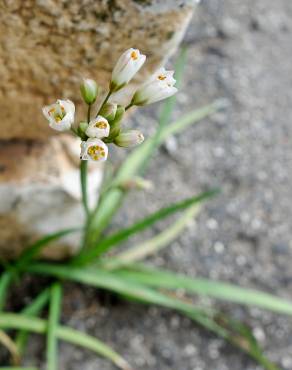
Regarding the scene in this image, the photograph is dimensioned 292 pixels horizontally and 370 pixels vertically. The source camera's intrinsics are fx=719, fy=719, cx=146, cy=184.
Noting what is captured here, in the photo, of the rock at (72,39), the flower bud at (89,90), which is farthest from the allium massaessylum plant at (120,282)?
the flower bud at (89,90)

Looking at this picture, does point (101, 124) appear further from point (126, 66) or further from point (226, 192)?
point (226, 192)

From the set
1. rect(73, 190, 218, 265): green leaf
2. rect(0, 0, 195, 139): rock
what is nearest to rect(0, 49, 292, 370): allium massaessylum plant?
rect(73, 190, 218, 265): green leaf

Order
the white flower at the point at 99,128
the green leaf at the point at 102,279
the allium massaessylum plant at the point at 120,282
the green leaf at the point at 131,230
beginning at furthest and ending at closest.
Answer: the green leaf at the point at 102,279
the allium massaessylum plant at the point at 120,282
the green leaf at the point at 131,230
the white flower at the point at 99,128

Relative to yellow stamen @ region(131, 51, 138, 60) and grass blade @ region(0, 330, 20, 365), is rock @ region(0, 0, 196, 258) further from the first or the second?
grass blade @ region(0, 330, 20, 365)

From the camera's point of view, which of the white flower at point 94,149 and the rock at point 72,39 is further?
the rock at point 72,39

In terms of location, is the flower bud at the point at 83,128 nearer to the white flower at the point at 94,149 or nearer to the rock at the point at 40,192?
the white flower at the point at 94,149

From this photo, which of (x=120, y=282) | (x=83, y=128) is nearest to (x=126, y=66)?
(x=83, y=128)

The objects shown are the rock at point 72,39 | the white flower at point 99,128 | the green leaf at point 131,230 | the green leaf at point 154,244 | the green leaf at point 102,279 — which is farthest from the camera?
the green leaf at point 154,244
